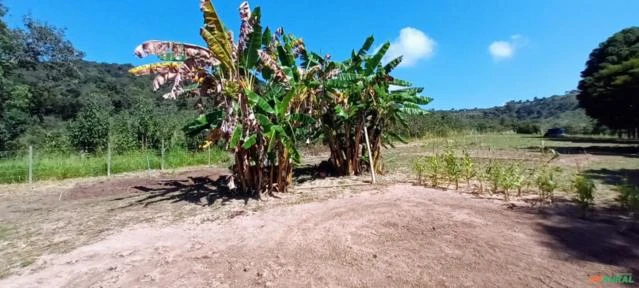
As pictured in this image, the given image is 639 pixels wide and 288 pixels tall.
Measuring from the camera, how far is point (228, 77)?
6.03m

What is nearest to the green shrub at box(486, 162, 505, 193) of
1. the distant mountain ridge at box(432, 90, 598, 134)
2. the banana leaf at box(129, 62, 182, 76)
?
the banana leaf at box(129, 62, 182, 76)

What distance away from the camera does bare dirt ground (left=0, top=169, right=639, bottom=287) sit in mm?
2713

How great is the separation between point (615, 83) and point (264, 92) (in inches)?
667

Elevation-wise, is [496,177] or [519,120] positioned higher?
[519,120]

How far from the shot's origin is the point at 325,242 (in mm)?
3521

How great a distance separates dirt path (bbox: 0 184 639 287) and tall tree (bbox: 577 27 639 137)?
15493 mm

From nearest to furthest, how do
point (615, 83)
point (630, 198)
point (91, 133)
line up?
point (630, 198), point (91, 133), point (615, 83)

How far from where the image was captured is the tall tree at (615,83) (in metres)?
15.2

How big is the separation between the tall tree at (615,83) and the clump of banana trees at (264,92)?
13.6 meters

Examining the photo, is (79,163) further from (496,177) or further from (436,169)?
(496,177)

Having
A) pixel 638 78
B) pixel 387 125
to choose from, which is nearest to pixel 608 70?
pixel 638 78

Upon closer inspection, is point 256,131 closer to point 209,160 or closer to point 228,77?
point 228,77

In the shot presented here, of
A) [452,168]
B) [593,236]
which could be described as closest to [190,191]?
[452,168]

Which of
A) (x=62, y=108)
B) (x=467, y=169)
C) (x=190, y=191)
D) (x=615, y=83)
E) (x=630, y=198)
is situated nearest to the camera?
(x=630, y=198)
